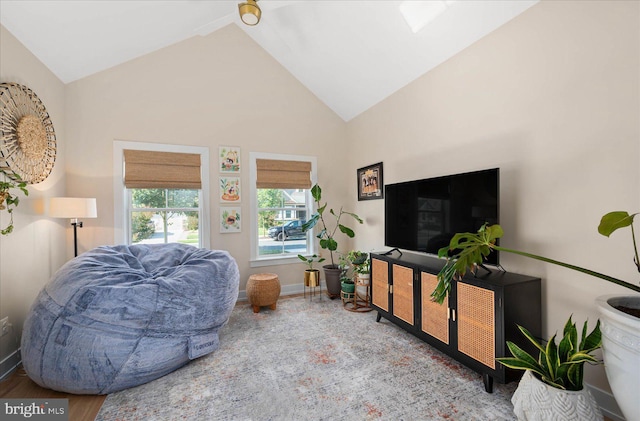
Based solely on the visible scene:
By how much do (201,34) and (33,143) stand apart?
2.32m

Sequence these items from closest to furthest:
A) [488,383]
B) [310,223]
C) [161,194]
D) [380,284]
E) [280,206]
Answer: [488,383] → [380,284] → [161,194] → [310,223] → [280,206]

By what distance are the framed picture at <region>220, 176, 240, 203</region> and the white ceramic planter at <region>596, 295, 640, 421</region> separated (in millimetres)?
3732

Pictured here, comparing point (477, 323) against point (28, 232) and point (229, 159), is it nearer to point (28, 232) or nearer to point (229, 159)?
point (229, 159)

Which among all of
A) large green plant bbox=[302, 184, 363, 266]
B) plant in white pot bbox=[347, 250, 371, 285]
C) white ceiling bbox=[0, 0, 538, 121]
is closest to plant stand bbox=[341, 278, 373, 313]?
plant in white pot bbox=[347, 250, 371, 285]

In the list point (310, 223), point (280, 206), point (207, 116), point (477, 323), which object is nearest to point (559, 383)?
point (477, 323)

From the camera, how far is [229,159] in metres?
3.99

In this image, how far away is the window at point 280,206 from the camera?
13.7 ft

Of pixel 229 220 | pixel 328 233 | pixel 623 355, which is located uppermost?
pixel 229 220

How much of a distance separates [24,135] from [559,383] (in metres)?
4.22

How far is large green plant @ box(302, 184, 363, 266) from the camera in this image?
4.06m

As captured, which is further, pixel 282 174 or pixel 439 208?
pixel 282 174

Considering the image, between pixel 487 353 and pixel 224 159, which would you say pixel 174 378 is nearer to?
pixel 487 353

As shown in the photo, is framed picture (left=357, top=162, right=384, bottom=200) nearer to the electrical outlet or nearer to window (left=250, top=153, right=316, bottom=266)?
window (left=250, top=153, right=316, bottom=266)

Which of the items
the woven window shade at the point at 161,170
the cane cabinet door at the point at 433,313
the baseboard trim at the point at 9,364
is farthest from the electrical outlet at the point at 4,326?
the cane cabinet door at the point at 433,313
